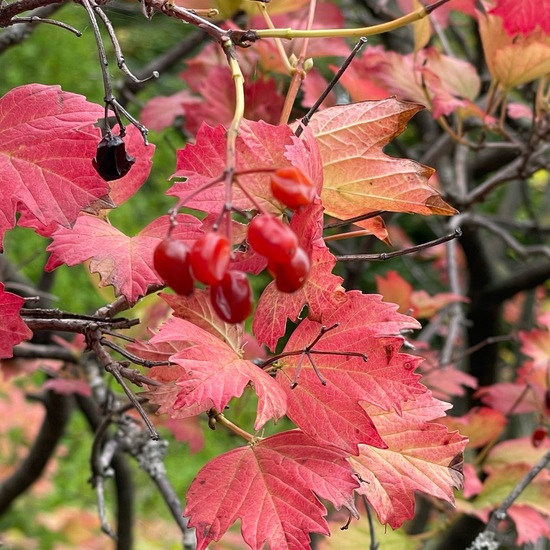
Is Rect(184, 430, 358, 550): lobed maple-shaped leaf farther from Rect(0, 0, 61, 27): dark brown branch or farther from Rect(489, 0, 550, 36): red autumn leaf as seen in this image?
Rect(489, 0, 550, 36): red autumn leaf

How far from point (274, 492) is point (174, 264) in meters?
0.23

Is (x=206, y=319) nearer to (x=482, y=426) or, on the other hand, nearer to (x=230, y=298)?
(x=230, y=298)

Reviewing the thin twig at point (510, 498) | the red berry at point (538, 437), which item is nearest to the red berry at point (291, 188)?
the thin twig at point (510, 498)

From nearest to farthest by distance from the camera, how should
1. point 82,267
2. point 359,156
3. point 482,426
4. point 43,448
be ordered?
point 359,156, point 482,426, point 43,448, point 82,267

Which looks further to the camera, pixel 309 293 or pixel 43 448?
pixel 43 448

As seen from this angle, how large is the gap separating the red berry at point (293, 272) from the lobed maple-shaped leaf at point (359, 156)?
7.7 inches

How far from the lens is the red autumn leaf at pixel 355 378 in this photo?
1.68ft

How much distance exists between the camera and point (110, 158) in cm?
50

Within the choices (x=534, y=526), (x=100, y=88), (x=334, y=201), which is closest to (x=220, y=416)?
(x=334, y=201)

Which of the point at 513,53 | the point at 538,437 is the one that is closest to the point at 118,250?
the point at 513,53

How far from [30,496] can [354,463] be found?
7.36ft

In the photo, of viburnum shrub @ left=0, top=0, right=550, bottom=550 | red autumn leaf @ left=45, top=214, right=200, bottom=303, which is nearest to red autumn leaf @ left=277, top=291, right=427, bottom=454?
viburnum shrub @ left=0, top=0, right=550, bottom=550

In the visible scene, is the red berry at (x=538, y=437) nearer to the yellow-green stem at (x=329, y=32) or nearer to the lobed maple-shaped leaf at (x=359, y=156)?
the lobed maple-shaped leaf at (x=359, y=156)

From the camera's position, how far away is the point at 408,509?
57cm
